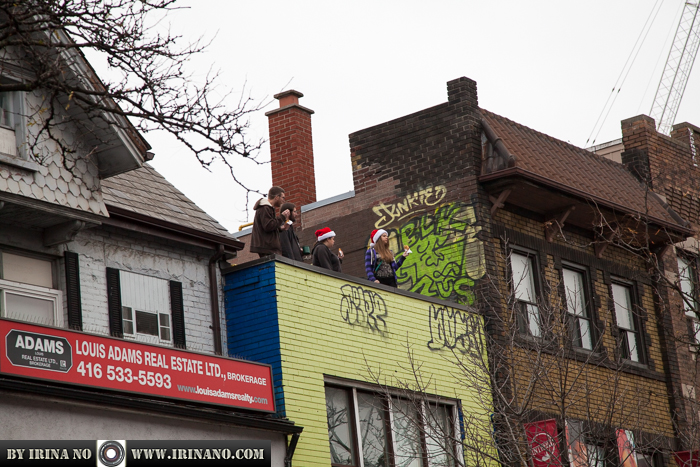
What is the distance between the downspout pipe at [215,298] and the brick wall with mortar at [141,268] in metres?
→ 0.06

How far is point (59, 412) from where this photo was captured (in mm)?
11289

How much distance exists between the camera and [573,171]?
2086cm

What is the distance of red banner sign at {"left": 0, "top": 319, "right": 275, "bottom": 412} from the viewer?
1119 cm

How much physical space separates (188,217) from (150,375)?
11.7ft

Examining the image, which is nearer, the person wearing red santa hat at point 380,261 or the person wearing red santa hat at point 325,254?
the person wearing red santa hat at point 325,254

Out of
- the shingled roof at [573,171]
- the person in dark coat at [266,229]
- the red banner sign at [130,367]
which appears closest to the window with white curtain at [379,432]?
the red banner sign at [130,367]

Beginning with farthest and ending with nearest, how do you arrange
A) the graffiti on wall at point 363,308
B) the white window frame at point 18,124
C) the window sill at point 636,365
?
the window sill at point 636,365 → the graffiti on wall at point 363,308 → the white window frame at point 18,124

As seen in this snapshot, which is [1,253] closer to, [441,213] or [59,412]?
[59,412]

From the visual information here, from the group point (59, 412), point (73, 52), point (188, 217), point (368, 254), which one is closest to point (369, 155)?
point (368, 254)

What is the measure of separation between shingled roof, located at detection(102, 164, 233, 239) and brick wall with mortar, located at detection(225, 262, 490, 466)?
3.08 ft

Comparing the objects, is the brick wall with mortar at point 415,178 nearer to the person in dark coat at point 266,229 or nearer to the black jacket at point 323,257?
the black jacket at point 323,257

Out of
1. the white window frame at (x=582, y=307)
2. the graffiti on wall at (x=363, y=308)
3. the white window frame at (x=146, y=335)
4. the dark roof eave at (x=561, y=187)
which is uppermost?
the dark roof eave at (x=561, y=187)

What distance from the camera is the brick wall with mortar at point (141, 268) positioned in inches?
533

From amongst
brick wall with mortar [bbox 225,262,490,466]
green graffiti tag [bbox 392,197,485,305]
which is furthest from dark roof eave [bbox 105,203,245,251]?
green graffiti tag [bbox 392,197,485,305]
